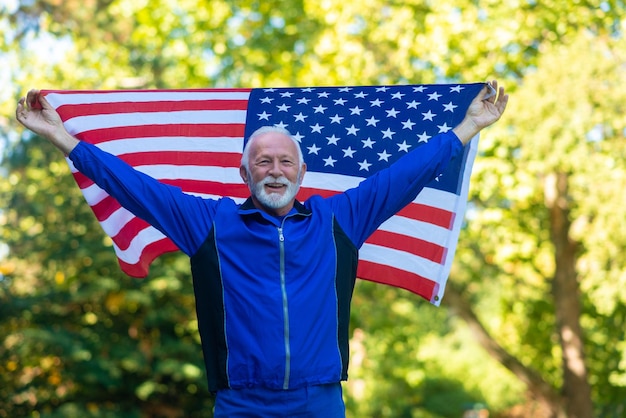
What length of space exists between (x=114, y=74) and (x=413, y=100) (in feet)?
46.7

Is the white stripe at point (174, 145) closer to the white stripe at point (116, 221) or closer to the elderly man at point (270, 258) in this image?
the white stripe at point (116, 221)

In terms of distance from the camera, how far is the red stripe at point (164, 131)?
5.03m

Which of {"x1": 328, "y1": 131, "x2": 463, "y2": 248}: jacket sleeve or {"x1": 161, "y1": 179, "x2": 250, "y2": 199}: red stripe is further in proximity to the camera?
{"x1": 161, "y1": 179, "x2": 250, "y2": 199}: red stripe

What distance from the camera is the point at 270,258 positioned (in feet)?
11.5

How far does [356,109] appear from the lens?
5121mm

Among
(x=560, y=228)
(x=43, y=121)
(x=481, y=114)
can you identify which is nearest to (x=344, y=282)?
(x=481, y=114)

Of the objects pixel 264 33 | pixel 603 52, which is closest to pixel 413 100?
pixel 603 52

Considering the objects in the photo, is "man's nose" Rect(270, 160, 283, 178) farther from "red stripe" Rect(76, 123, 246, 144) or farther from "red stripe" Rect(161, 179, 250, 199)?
"red stripe" Rect(76, 123, 246, 144)

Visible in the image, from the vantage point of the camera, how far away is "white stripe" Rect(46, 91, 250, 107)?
4.99m

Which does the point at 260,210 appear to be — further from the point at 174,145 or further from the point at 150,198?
the point at 174,145

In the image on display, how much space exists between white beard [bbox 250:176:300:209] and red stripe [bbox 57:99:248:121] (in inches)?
64.3

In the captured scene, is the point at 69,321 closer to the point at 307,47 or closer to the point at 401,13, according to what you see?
the point at 307,47

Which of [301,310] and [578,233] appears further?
[578,233]

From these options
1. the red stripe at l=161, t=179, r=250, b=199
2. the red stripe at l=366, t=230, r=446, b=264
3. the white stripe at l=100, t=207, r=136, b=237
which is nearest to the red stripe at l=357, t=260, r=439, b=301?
the red stripe at l=366, t=230, r=446, b=264
